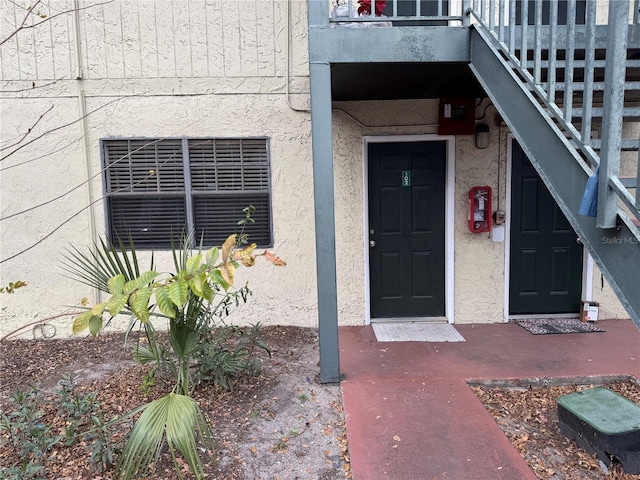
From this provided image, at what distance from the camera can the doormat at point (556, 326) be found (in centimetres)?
484

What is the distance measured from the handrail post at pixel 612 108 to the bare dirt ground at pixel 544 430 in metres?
1.68

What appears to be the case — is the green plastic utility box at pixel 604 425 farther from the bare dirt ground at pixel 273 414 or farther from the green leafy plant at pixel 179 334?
the green leafy plant at pixel 179 334

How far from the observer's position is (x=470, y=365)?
402 cm

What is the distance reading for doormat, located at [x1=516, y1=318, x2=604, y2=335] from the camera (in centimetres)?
484

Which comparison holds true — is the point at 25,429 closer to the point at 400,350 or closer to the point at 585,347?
the point at 400,350

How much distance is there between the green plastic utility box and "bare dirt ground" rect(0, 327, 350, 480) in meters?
1.52

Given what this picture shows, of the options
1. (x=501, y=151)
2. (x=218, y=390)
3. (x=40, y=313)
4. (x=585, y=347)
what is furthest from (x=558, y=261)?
(x=40, y=313)

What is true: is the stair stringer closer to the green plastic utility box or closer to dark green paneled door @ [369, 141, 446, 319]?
the green plastic utility box

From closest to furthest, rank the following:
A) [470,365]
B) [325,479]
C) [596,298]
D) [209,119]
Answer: [325,479], [470,365], [209,119], [596,298]

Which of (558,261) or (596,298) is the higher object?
(558,261)

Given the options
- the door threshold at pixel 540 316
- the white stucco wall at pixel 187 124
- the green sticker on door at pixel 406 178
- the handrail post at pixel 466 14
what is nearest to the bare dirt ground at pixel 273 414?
the white stucco wall at pixel 187 124

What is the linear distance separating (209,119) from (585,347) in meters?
4.57

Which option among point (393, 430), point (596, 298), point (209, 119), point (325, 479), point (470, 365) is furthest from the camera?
point (596, 298)

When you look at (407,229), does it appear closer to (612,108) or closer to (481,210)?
(481,210)
